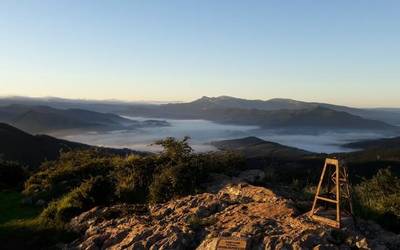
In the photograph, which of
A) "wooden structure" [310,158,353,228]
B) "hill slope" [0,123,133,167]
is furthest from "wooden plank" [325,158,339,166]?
"hill slope" [0,123,133,167]

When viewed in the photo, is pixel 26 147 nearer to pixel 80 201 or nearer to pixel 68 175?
pixel 68 175

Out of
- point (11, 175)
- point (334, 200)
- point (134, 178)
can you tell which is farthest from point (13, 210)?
point (334, 200)

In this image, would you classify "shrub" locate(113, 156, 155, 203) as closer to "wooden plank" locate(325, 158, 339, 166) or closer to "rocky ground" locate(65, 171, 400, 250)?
"rocky ground" locate(65, 171, 400, 250)

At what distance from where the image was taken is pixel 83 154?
31.6 m

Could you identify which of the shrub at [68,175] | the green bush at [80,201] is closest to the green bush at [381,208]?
the green bush at [80,201]

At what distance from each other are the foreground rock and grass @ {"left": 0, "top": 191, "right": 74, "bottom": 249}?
72 cm

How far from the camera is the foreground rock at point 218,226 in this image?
39.4ft

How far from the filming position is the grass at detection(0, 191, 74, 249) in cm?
1650

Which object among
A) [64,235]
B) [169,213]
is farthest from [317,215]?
[64,235]

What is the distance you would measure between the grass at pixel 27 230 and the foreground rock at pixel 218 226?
719 mm

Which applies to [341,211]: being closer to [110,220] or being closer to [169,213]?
[169,213]

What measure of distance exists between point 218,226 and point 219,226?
0.13ft

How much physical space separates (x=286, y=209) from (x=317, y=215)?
1.07 meters

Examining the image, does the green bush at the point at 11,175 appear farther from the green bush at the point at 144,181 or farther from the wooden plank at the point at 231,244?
the wooden plank at the point at 231,244
